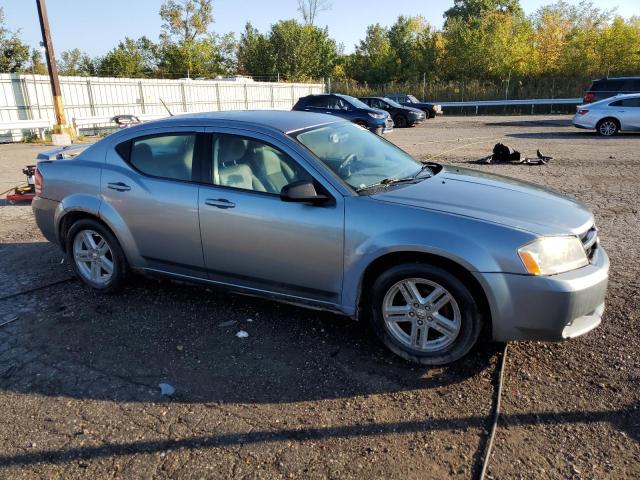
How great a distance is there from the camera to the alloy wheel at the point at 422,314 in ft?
11.1

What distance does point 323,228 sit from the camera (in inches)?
140

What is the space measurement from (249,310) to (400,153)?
1.99m

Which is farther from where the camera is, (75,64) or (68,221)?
(75,64)

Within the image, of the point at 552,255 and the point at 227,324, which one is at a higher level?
the point at 552,255

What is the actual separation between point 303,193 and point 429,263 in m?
0.98

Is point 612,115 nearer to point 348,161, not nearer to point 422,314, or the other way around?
point 348,161

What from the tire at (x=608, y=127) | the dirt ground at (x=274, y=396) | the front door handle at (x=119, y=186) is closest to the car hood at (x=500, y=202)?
the dirt ground at (x=274, y=396)

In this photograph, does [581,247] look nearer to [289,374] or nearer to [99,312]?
[289,374]

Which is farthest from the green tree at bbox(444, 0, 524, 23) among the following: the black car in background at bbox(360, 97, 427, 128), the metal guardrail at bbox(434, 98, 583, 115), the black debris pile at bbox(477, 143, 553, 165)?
the black debris pile at bbox(477, 143, 553, 165)

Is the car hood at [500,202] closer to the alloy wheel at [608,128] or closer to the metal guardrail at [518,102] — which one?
the alloy wheel at [608,128]

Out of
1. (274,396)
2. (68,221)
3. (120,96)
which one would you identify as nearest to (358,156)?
(274,396)

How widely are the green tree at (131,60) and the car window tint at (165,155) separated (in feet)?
189

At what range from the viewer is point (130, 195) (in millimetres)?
4398

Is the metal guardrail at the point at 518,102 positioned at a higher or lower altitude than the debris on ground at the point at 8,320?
higher
